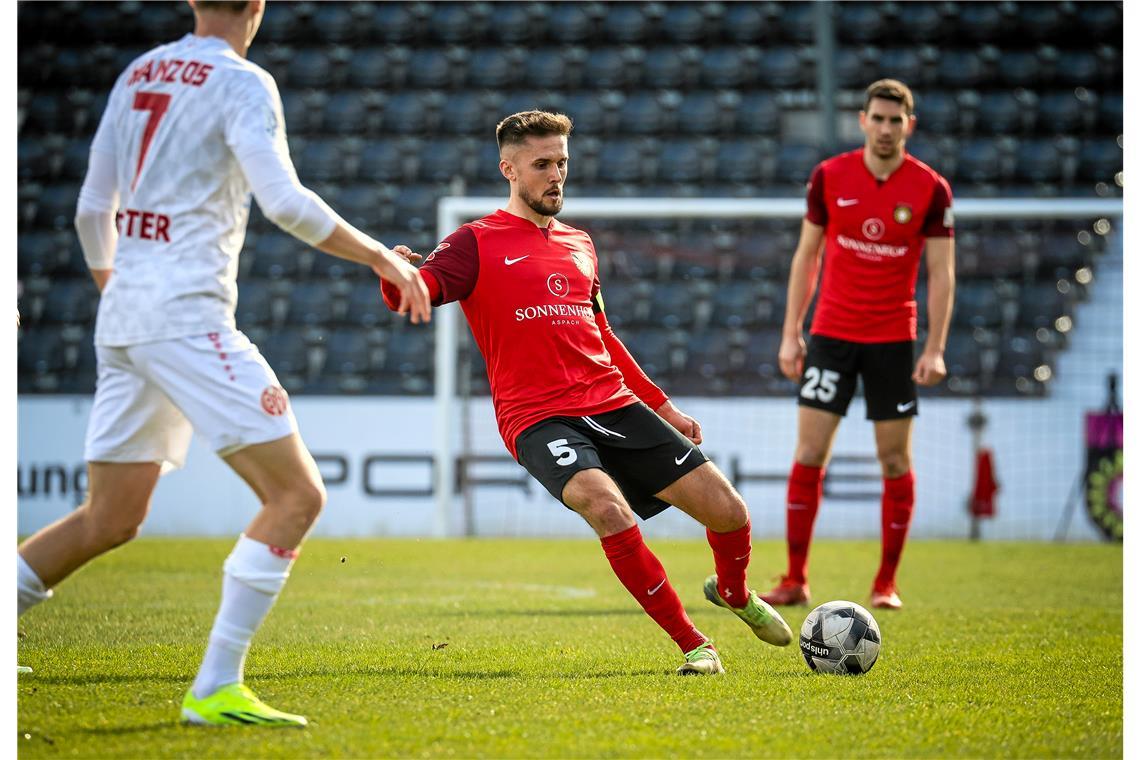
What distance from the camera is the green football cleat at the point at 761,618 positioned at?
4.42 m

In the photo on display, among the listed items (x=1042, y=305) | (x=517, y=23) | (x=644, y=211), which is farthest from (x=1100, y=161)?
(x=517, y=23)

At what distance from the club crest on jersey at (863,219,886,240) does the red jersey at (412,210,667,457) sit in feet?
7.50

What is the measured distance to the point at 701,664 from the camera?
4051 mm

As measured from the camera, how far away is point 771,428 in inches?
441

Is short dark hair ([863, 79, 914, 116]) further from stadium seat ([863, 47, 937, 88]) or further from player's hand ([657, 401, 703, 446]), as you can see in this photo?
stadium seat ([863, 47, 937, 88])

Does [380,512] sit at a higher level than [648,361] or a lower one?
lower

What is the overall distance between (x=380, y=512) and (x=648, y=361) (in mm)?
3093

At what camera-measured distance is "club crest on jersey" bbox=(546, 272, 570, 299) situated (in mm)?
4375

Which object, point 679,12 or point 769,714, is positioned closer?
point 769,714

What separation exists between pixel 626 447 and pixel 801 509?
2309 mm

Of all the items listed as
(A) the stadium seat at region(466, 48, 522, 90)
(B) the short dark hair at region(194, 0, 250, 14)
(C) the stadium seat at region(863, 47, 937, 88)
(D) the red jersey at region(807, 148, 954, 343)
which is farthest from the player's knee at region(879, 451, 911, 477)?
(A) the stadium seat at region(466, 48, 522, 90)

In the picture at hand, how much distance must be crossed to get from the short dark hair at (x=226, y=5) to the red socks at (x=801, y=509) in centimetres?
387

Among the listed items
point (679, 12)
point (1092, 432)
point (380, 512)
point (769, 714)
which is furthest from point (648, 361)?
point (769, 714)

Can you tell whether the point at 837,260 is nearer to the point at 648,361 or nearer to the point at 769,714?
the point at 769,714
